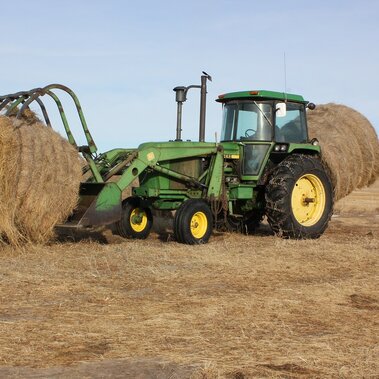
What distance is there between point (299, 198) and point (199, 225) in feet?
6.39

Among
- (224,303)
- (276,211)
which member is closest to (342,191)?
(276,211)

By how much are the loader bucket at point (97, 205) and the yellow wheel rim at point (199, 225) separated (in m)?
1.55

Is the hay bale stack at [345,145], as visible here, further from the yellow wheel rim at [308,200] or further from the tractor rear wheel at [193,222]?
the tractor rear wheel at [193,222]

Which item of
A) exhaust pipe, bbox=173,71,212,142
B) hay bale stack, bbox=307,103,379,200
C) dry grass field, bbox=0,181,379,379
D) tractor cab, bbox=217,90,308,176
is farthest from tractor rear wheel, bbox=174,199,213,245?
hay bale stack, bbox=307,103,379,200

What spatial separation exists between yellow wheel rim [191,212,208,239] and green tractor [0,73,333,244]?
0.05ft

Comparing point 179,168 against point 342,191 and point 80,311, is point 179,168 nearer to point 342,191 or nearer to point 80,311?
Result: point 342,191

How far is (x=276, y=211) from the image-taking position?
11.5 metres

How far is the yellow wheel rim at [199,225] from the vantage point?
36.3 ft

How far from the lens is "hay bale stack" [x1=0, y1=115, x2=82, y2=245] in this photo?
29.0 ft

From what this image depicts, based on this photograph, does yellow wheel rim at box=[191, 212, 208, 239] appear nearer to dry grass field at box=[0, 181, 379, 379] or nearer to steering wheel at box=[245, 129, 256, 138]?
dry grass field at box=[0, 181, 379, 379]

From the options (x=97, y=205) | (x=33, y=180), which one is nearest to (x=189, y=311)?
(x=33, y=180)

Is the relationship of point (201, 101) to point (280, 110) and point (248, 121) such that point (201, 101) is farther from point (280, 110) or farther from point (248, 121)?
point (280, 110)

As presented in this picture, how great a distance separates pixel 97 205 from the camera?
31.8 feet

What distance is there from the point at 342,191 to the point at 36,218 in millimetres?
6300
